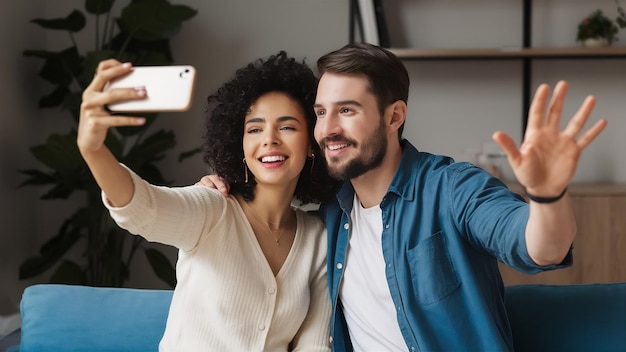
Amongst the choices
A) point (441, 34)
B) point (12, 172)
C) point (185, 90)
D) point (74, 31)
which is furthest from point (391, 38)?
point (185, 90)

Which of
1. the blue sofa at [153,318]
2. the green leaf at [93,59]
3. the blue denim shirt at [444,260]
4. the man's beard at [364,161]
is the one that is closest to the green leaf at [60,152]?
the green leaf at [93,59]

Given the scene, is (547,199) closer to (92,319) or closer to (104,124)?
(104,124)

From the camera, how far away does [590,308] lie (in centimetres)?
171

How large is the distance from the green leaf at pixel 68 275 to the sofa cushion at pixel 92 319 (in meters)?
1.60

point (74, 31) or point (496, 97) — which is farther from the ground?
point (74, 31)

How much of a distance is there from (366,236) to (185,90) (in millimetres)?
690

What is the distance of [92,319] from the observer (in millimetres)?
1862

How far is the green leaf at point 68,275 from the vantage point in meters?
3.45

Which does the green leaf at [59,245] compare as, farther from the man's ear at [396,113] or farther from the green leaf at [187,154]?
the man's ear at [396,113]

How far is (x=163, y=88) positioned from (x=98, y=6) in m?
2.56

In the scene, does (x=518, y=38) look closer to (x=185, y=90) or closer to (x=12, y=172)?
(x=12, y=172)

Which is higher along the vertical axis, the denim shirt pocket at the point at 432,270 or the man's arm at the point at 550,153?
the man's arm at the point at 550,153

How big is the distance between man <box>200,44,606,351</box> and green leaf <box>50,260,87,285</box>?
1981 mm

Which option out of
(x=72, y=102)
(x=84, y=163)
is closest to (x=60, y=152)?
(x=84, y=163)
